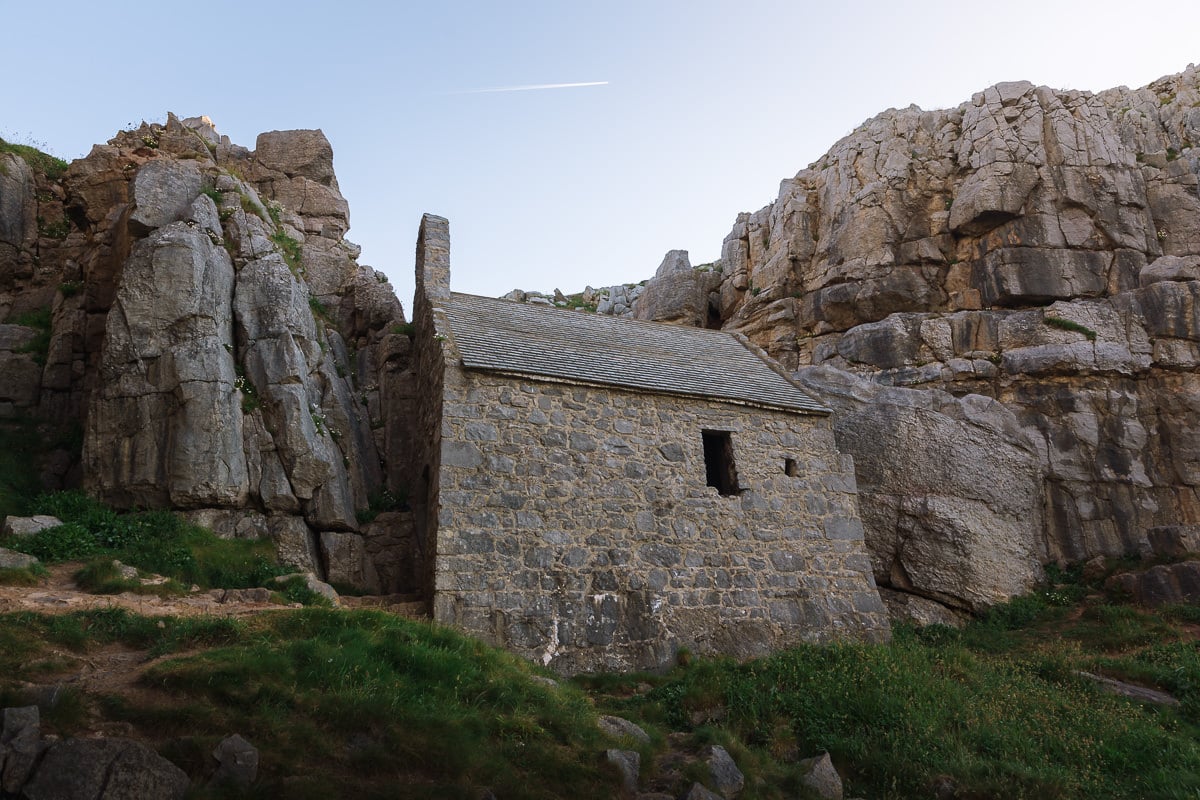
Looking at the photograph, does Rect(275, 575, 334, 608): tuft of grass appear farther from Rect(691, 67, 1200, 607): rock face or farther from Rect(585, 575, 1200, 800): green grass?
Rect(691, 67, 1200, 607): rock face

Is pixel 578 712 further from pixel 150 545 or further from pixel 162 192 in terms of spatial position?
pixel 162 192

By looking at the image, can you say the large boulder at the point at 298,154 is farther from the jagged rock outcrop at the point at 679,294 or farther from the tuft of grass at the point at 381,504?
the tuft of grass at the point at 381,504

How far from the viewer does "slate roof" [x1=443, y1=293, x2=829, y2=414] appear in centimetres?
1541

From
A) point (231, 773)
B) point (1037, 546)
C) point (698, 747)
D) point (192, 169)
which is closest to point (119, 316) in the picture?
point (192, 169)

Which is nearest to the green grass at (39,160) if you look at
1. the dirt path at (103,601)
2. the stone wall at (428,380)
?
the stone wall at (428,380)

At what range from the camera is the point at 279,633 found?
32.4ft

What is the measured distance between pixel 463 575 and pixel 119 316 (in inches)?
332

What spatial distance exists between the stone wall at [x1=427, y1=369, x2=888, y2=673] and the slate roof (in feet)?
1.09

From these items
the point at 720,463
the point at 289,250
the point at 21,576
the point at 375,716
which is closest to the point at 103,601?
the point at 21,576

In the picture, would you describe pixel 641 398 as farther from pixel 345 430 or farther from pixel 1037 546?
pixel 1037 546

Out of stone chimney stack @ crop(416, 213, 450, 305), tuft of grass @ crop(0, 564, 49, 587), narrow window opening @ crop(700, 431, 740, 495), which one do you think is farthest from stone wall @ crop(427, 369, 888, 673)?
tuft of grass @ crop(0, 564, 49, 587)

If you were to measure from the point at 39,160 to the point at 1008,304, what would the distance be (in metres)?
29.0

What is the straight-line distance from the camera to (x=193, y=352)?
1477cm

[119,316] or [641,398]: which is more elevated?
[119,316]
